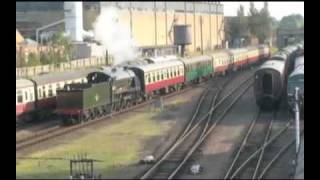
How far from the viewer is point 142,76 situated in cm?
3500

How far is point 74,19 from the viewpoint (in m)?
68.1

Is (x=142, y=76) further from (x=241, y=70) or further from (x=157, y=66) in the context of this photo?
(x=241, y=70)

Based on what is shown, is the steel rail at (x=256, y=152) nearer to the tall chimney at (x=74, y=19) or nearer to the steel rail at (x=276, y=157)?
the steel rail at (x=276, y=157)

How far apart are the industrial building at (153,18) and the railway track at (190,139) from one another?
35.0 m

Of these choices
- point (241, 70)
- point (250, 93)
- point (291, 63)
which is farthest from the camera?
point (241, 70)

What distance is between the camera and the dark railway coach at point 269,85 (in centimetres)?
2998

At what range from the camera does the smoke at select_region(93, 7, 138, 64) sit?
169ft

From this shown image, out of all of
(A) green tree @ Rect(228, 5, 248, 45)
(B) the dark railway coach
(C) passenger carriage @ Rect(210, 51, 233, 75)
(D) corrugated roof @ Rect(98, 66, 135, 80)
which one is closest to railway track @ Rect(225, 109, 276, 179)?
(B) the dark railway coach


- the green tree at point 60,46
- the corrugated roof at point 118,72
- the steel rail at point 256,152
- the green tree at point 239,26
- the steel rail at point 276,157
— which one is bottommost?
the steel rail at point 276,157

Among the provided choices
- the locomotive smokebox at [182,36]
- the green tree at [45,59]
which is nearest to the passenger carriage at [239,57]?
the locomotive smokebox at [182,36]

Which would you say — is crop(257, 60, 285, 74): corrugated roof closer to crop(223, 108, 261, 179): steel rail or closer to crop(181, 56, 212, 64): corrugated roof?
crop(223, 108, 261, 179): steel rail

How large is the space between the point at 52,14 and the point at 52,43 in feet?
60.7

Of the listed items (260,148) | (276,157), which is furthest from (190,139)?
(276,157)
